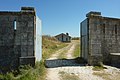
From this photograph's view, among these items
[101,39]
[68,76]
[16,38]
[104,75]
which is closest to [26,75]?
[68,76]

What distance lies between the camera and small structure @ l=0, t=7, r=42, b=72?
9.91m

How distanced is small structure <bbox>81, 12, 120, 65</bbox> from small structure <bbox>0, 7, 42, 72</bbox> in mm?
4189

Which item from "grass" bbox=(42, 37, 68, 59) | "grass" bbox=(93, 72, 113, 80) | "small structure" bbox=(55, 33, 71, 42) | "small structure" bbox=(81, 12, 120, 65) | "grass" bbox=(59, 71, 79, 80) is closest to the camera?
"grass" bbox=(59, 71, 79, 80)

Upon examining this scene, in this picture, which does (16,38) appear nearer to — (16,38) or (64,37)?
(16,38)

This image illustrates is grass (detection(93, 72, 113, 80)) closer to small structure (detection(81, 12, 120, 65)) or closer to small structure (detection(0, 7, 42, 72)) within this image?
small structure (detection(81, 12, 120, 65))

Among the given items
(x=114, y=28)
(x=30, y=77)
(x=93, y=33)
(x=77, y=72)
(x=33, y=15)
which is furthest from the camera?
(x=114, y=28)

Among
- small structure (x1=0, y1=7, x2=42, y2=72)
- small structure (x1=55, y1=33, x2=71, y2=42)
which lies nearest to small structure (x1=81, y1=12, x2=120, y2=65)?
small structure (x1=0, y1=7, x2=42, y2=72)

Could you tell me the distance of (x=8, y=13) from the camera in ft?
32.5

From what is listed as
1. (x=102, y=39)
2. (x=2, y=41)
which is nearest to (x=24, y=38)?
(x=2, y=41)

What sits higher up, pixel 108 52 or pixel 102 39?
pixel 102 39

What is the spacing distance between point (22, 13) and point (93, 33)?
17.5 ft

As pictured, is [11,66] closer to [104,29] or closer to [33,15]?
[33,15]

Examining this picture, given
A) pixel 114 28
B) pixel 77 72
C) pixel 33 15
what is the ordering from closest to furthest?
1. pixel 77 72
2. pixel 33 15
3. pixel 114 28

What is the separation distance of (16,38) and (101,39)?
247 inches
